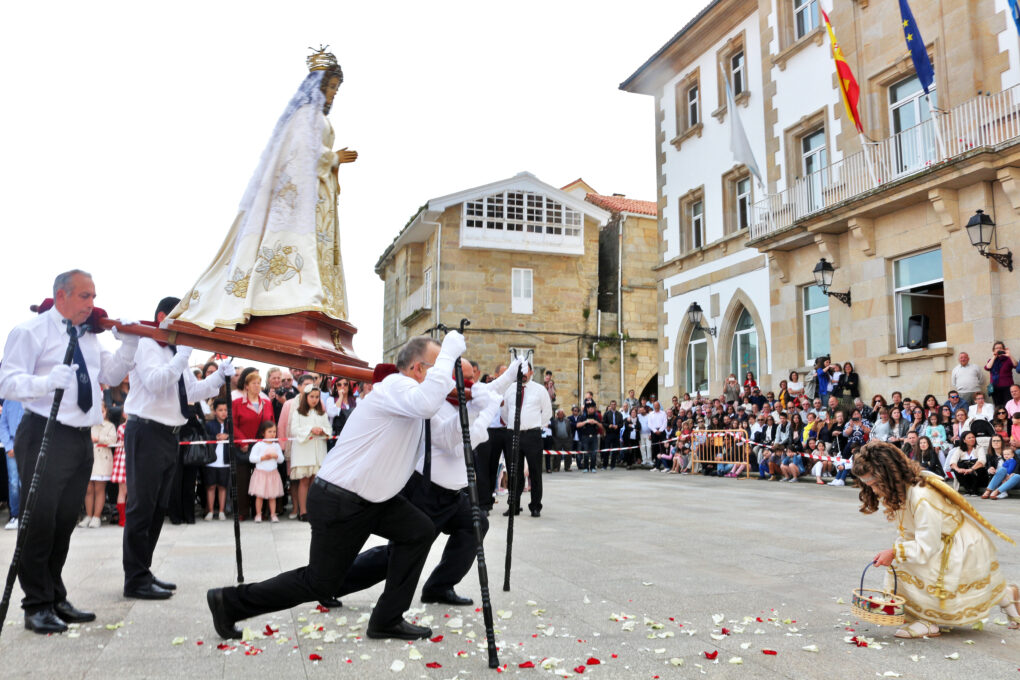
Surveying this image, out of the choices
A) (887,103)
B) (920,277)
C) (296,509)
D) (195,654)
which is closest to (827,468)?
(920,277)

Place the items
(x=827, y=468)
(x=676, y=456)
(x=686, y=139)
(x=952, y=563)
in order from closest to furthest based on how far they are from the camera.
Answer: (x=952, y=563)
(x=827, y=468)
(x=676, y=456)
(x=686, y=139)

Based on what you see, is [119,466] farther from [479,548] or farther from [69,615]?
[479,548]

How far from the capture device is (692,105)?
24938 mm

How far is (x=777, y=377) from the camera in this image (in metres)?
20.0

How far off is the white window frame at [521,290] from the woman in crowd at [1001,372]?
20.7m

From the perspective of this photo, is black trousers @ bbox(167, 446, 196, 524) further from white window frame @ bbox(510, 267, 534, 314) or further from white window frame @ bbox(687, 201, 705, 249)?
white window frame @ bbox(510, 267, 534, 314)

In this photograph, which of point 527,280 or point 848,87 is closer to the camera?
point 848,87

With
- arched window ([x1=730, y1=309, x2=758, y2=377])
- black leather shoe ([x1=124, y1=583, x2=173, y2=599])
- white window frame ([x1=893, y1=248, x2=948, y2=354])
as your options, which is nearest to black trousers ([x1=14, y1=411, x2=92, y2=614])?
black leather shoe ([x1=124, y1=583, x2=173, y2=599])

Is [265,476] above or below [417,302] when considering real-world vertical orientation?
below

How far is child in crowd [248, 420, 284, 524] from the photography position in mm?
9984

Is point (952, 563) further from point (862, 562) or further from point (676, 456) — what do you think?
point (676, 456)

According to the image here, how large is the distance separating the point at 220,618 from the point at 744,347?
1945 cm

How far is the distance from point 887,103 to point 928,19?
188 centimetres

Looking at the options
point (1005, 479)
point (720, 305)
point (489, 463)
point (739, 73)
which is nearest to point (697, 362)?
point (720, 305)
